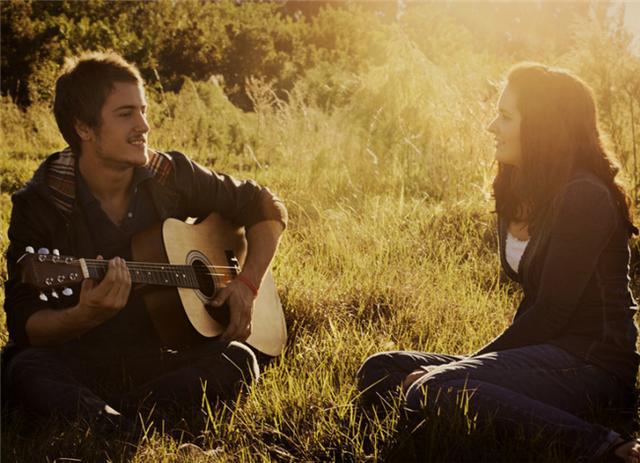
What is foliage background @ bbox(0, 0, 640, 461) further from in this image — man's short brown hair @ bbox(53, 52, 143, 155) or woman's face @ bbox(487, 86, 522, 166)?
man's short brown hair @ bbox(53, 52, 143, 155)

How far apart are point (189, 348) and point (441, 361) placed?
3.60ft

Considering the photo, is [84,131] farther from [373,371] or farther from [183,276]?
[373,371]

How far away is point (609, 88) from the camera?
5.28 meters

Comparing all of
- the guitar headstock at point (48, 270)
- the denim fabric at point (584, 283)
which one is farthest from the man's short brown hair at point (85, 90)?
the denim fabric at point (584, 283)

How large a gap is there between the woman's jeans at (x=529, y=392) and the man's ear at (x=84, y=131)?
1585 mm

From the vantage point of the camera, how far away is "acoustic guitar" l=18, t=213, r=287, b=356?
103 inches

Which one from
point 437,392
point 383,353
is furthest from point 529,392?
point 383,353

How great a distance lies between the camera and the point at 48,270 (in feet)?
8.46

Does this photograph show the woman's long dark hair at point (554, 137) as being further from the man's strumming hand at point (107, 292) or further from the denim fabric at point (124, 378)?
the man's strumming hand at point (107, 292)

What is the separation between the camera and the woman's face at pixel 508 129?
9.32 feet

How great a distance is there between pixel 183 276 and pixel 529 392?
1470mm

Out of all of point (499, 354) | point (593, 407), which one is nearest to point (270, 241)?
point (499, 354)

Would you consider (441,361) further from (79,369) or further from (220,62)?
(220,62)

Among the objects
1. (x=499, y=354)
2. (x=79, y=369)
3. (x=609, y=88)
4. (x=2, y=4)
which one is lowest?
(x=79, y=369)
